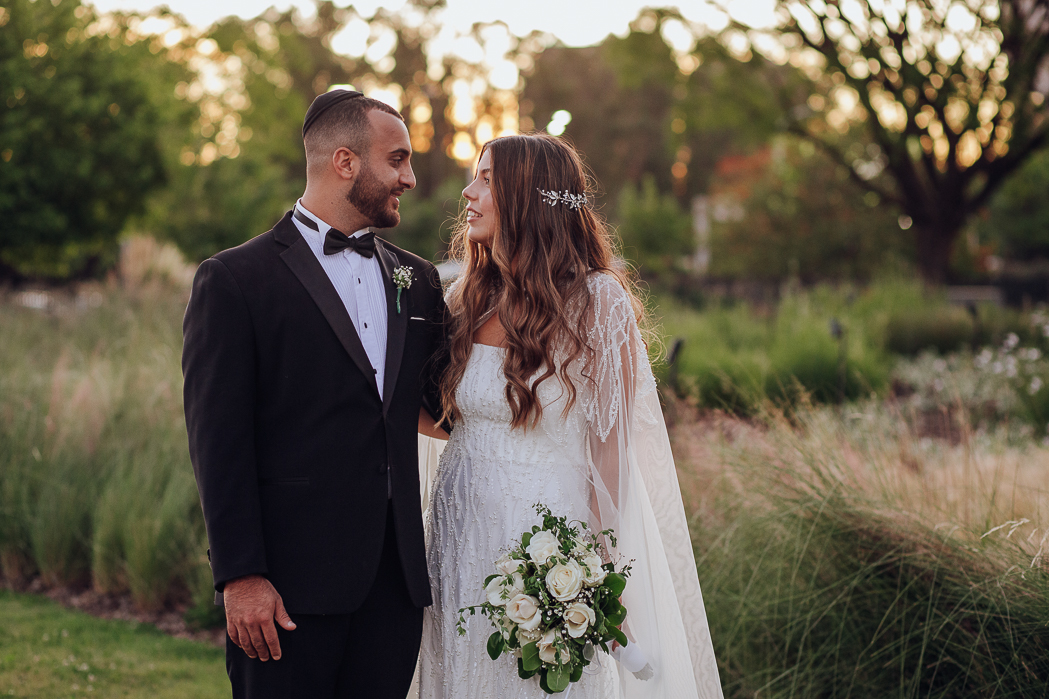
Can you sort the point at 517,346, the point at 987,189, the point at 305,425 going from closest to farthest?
the point at 305,425, the point at 517,346, the point at 987,189

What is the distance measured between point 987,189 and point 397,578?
1802 centimetres

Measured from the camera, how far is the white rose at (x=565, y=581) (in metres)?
2.18

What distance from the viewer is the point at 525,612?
2201 mm

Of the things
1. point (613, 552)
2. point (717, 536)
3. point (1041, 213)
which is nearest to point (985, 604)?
point (717, 536)

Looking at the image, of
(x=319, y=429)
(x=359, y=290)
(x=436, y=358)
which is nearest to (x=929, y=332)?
(x=436, y=358)

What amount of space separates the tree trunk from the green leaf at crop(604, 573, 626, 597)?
17.4 m

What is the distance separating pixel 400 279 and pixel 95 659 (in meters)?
3.11

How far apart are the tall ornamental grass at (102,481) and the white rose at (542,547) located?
319 centimetres

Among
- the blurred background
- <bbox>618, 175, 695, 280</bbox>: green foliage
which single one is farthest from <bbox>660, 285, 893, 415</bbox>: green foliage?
<bbox>618, 175, 695, 280</bbox>: green foliage

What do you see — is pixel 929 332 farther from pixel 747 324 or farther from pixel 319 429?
pixel 319 429

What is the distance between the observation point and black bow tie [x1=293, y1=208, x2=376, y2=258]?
8.70 ft

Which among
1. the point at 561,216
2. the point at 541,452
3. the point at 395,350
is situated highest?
the point at 561,216

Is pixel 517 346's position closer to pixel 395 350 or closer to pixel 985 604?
pixel 395 350

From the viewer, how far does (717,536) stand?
4.05 meters
